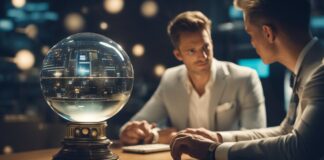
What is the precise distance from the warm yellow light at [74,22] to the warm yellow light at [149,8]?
57 centimetres

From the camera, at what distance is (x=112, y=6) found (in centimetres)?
448

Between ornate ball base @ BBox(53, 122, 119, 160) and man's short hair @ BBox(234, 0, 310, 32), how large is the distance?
2.56 feet

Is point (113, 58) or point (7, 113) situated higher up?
point (113, 58)

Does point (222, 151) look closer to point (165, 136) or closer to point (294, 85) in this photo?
point (294, 85)

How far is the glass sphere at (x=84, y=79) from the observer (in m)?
1.89

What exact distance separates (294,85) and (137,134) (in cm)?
98

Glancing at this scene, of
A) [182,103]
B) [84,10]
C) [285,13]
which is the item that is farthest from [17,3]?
[285,13]

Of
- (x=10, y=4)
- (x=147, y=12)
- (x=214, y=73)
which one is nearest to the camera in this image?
(x=214, y=73)

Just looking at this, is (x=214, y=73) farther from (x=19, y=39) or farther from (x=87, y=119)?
(x=19, y=39)

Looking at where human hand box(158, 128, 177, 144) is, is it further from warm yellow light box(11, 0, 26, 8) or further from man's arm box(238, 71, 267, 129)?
warm yellow light box(11, 0, 26, 8)

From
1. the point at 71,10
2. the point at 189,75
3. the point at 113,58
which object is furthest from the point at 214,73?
the point at 71,10

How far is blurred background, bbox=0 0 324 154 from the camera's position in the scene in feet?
14.5

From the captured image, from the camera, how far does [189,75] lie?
329 centimetres

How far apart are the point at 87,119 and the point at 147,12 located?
2.73 meters
